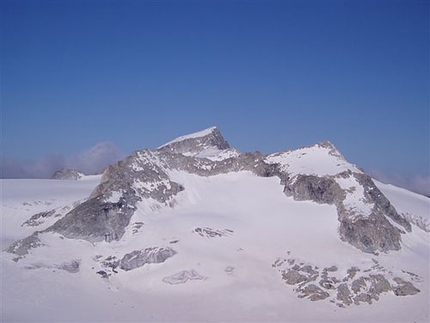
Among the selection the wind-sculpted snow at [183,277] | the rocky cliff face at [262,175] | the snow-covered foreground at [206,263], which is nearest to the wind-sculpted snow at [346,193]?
the rocky cliff face at [262,175]

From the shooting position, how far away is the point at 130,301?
58.4 m

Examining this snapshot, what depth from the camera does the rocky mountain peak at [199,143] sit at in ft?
381

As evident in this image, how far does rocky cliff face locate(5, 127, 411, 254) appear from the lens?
70.4 m

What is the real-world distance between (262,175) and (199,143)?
100ft

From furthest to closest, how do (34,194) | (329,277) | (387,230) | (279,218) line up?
(34,194) < (279,218) < (387,230) < (329,277)

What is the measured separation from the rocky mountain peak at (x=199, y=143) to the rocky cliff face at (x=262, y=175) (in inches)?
646

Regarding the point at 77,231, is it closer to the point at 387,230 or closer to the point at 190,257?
the point at 190,257

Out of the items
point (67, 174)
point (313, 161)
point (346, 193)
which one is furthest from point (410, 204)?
point (67, 174)

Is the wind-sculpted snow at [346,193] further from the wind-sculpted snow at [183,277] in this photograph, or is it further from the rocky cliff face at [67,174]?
the rocky cliff face at [67,174]

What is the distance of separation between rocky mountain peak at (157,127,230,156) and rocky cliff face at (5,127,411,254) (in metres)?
16.4

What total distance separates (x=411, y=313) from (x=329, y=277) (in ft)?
29.9

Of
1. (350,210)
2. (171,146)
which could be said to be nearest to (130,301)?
(350,210)

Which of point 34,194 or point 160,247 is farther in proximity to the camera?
point 34,194

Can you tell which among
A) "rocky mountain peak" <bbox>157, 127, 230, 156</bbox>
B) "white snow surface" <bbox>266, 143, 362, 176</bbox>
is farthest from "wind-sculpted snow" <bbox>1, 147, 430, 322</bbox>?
"rocky mountain peak" <bbox>157, 127, 230, 156</bbox>
